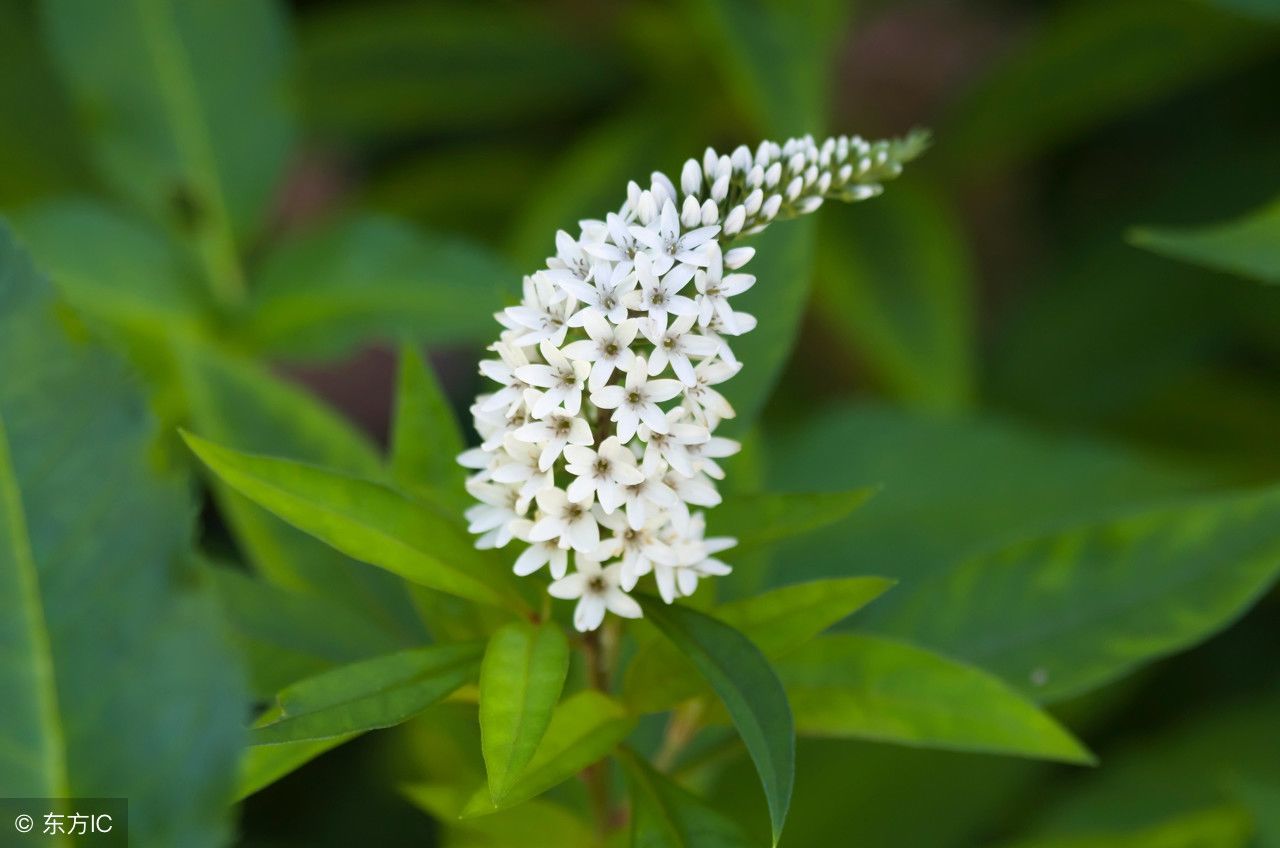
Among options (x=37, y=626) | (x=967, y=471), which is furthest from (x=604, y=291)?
(x=967, y=471)

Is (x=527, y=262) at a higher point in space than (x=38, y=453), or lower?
higher

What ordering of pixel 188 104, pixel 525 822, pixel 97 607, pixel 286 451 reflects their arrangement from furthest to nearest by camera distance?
pixel 188 104, pixel 286 451, pixel 525 822, pixel 97 607

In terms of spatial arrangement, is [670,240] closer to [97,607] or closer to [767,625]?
[767,625]

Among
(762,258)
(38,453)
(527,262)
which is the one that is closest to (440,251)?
(527,262)

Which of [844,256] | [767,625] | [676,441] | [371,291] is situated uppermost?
[844,256]

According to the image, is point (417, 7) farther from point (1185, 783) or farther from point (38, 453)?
point (1185, 783)

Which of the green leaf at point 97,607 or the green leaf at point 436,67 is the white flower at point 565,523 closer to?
the green leaf at point 97,607
